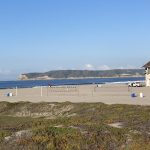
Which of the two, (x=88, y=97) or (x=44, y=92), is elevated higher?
(x=44, y=92)

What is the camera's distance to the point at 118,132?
58.5 feet

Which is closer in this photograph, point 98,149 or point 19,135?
point 98,149

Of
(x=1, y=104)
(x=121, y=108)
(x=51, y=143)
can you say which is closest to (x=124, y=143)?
(x=51, y=143)

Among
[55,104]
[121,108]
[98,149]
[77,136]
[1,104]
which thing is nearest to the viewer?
[98,149]

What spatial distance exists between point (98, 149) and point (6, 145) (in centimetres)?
359

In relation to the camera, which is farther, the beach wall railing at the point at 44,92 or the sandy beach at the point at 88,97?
the beach wall railing at the point at 44,92

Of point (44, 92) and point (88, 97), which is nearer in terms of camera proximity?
point (88, 97)

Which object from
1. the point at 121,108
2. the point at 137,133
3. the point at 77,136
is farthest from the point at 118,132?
the point at 121,108

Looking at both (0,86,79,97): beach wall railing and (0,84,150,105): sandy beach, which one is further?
(0,86,79,97): beach wall railing

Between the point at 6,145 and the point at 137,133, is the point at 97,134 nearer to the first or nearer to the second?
the point at 137,133

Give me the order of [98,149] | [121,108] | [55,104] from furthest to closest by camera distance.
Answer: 1. [55,104]
2. [121,108]
3. [98,149]

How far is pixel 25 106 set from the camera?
42.0m

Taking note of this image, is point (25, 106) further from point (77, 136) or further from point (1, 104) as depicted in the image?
point (77, 136)

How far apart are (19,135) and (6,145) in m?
0.88
